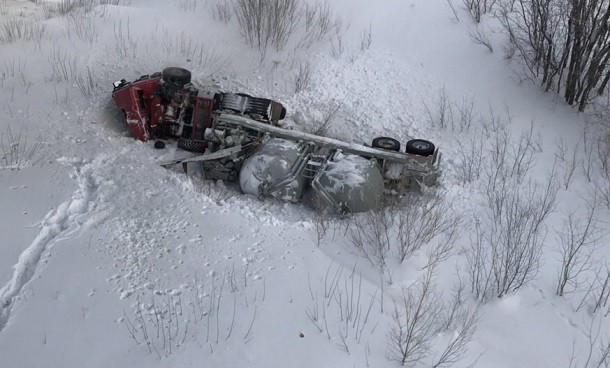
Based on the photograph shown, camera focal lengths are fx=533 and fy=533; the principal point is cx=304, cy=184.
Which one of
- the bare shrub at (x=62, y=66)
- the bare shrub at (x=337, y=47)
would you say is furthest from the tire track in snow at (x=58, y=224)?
the bare shrub at (x=337, y=47)

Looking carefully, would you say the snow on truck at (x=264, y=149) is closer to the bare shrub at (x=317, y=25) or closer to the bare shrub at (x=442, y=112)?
the bare shrub at (x=442, y=112)

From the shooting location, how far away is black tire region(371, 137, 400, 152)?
6.62 metres

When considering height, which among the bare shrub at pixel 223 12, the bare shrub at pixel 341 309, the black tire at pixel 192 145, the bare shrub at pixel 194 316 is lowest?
the bare shrub at pixel 194 316

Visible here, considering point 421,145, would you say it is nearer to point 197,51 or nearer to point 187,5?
point 197,51

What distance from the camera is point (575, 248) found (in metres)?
5.38

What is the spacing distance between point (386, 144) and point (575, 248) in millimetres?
2428

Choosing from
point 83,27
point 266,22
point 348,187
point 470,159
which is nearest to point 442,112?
point 470,159

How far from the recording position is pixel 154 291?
459 cm

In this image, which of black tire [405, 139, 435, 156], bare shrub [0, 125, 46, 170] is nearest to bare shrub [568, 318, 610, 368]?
black tire [405, 139, 435, 156]

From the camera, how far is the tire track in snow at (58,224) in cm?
444

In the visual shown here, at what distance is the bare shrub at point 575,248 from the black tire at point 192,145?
4279 mm

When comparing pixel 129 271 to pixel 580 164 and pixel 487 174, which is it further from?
pixel 580 164

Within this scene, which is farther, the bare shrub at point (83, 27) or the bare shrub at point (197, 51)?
the bare shrub at point (83, 27)

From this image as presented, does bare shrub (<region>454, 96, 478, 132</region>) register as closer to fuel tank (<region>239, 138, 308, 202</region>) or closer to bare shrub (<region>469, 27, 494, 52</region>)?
bare shrub (<region>469, 27, 494, 52</region>)
